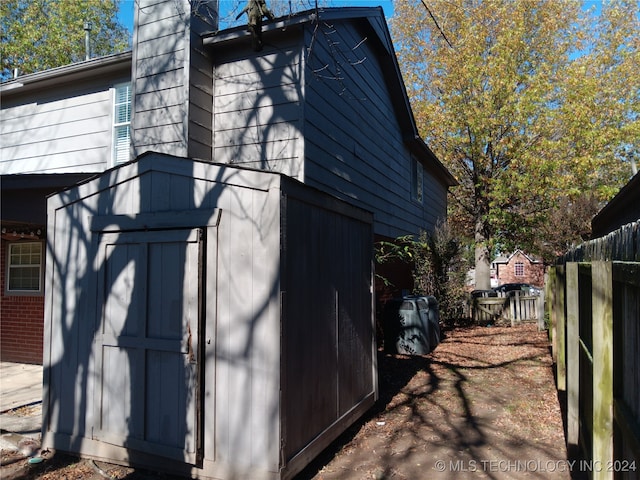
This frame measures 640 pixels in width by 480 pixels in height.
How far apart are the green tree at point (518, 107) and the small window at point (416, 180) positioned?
4.57 metres

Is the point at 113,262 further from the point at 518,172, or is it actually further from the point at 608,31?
the point at 608,31

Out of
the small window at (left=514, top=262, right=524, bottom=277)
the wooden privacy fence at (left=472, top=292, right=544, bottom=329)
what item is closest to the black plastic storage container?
the wooden privacy fence at (left=472, top=292, right=544, bottom=329)

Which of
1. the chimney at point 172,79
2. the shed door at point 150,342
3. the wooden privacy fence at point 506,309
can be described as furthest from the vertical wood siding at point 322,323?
the wooden privacy fence at point 506,309

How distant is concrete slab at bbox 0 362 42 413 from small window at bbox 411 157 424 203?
992 cm

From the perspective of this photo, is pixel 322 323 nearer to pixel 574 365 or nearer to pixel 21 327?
pixel 574 365

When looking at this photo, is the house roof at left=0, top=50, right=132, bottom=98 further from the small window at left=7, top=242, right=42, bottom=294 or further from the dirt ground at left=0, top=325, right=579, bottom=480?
the dirt ground at left=0, top=325, right=579, bottom=480

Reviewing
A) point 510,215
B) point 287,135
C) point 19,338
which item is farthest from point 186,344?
point 510,215

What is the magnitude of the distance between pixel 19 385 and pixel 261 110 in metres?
5.85

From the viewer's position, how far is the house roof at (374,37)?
6816 millimetres

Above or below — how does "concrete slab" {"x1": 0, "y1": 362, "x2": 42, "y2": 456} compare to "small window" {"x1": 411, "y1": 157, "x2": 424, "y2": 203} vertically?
below

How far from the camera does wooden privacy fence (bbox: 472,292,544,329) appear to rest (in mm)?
14906

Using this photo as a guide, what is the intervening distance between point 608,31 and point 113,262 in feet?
91.3

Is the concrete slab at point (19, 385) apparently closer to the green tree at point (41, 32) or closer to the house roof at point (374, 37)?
the house roof at point (374, 37)

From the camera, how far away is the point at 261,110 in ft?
23.5
